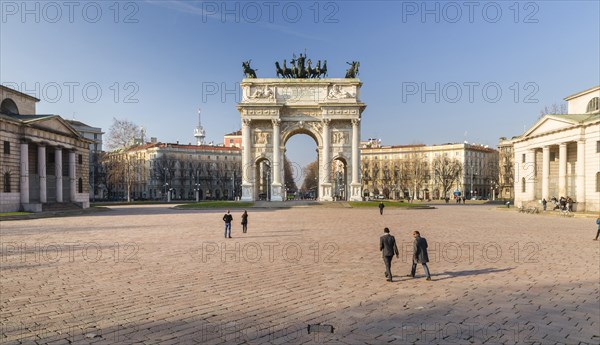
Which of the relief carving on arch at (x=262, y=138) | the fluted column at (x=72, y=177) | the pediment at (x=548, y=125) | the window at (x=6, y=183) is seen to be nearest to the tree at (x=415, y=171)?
the pediment at (x=548, y=125)

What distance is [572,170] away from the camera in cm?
4762

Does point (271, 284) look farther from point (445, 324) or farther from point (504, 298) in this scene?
point (504, 298)

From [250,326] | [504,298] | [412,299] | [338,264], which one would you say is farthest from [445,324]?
[338,264]

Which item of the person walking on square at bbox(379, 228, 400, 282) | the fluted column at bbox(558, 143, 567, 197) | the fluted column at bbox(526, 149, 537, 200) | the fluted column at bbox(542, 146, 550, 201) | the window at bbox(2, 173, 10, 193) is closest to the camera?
the person walking on square at bbox(379, 228, 400, 282)

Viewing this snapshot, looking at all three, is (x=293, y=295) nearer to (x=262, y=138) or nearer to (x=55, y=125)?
(x=55, y=125)

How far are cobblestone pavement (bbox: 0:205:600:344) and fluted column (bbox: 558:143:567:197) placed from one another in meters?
34.5

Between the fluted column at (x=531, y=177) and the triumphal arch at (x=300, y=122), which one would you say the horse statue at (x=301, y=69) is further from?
the fluted column at (x=531, y=177)

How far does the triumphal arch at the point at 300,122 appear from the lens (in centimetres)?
5988

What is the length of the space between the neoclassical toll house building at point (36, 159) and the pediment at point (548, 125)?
60013 mm

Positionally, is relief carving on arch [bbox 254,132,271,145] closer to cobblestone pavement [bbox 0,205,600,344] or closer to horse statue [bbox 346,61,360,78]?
horse statue [bbox 346,61,360,78]

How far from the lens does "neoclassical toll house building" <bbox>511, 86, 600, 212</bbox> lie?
42469 mm

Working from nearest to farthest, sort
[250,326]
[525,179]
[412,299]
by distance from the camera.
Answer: [250,326] → [412,299] → [525,179]

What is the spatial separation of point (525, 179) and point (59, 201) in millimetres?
61813

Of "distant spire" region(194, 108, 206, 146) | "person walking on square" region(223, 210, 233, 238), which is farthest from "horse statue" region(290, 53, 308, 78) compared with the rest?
"distant spire" region(194, 108, 206, 146)
